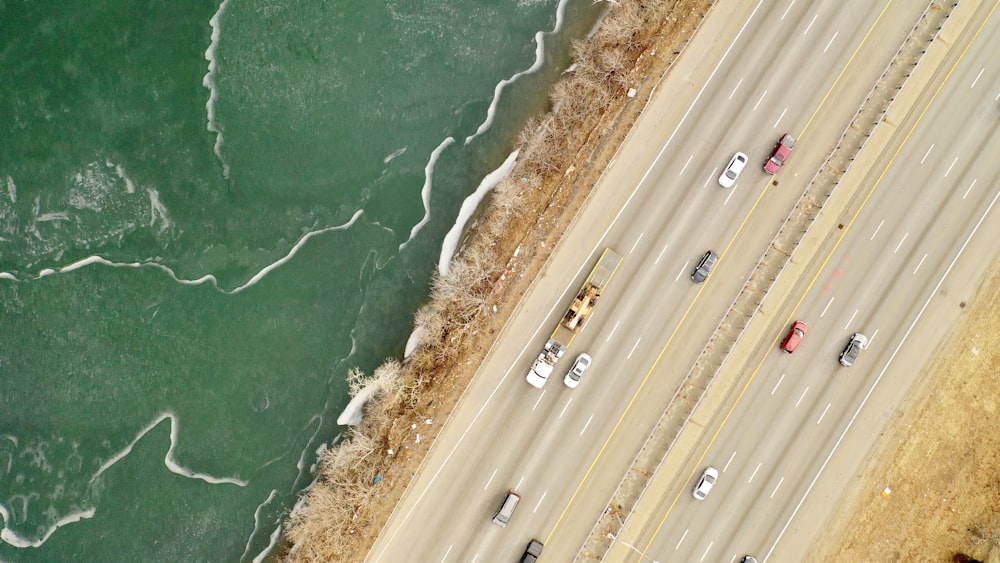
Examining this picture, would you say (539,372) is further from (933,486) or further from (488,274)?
(933,486)

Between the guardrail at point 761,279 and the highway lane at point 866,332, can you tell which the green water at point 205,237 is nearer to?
the guardrail at point 761,279

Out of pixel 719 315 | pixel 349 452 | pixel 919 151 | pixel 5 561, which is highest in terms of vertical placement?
pixel 919 151

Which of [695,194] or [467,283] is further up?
[695,194]

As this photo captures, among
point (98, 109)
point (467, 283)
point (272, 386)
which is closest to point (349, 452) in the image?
point (272, 386)

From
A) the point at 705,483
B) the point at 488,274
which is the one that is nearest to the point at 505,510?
the point at 705,483

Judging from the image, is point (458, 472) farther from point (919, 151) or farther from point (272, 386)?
point (919, 151)

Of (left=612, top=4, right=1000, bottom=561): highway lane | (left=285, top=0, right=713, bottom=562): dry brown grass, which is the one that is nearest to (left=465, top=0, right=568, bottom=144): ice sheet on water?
(left=285, top=0, right=713, bottom=562): dry brown grass
